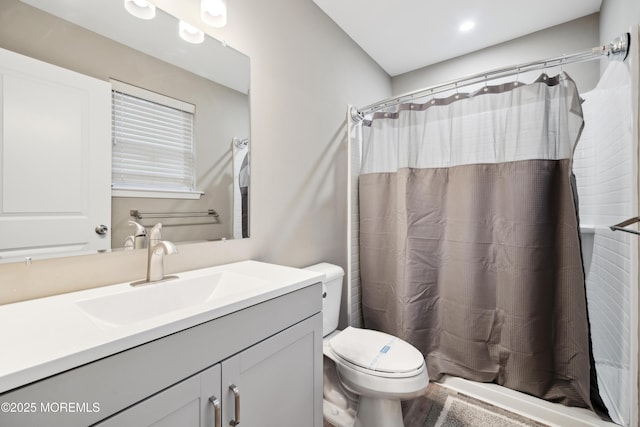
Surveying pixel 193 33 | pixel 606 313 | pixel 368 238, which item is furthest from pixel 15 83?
pixel 606 313

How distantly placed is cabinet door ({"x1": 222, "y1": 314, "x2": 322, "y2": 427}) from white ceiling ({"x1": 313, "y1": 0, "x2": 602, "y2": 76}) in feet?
6.22

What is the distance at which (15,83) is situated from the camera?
31.2 inches

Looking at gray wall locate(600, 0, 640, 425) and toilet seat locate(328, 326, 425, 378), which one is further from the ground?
gray wall locate(600, 0, 640, 425)

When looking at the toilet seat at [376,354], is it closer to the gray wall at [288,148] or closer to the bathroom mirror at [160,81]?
the gray wall at [288,148]

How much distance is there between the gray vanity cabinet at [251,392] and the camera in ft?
2.06

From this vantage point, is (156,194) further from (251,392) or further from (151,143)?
(251,392)

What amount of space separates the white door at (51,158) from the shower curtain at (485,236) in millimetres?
1563

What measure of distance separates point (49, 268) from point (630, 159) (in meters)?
2.16

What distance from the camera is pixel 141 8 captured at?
1055mm

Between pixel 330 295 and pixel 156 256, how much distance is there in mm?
955

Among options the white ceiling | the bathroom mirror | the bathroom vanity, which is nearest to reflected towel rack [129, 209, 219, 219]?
the bathroom mirror

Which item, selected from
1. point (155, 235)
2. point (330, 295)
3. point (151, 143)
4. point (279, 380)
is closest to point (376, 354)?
point (330, 295)

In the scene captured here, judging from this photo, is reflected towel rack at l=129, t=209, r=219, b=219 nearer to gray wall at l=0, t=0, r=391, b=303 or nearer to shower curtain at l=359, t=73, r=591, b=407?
gray wall at l=0, t=0, r=391, b=303

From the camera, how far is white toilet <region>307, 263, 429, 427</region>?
1.21 m
